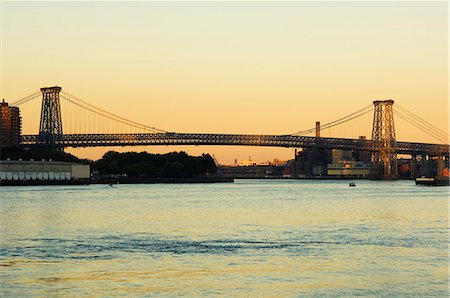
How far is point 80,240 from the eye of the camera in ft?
86.4

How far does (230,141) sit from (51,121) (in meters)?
21.1

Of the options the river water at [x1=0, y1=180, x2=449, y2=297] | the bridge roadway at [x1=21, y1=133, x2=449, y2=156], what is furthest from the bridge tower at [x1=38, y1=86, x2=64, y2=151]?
the river water at [x1=0, y1=180, x2=449, y2=297]

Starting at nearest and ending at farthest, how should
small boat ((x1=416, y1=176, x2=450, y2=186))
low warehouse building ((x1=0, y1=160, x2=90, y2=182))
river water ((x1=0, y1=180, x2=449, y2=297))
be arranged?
1. river water ((x1=0, y1=180, x2=449, y2=297))
2. low warehouse building ((x1=0, y1=160, x2=90, y2=182))
3. small boat ((x1=416, y1=176, x2=450, y2=186))

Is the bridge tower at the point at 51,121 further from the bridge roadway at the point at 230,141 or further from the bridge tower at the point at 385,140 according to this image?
the bridge tower at the point at 385,140

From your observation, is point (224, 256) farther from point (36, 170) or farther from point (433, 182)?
point (433, 182)

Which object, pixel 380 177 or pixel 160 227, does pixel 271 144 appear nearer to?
pixel 380 177

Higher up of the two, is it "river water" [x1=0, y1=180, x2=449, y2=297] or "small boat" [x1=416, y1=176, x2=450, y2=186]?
"small boat" [x1=416, y1=176, x2=450, y2=186]

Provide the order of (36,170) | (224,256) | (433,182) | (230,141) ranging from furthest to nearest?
(230,141), (433,182), (36,170), (224,256)

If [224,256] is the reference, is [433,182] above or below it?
above

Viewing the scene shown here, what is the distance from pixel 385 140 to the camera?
405 ft

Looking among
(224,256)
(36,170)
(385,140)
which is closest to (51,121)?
(36,170)

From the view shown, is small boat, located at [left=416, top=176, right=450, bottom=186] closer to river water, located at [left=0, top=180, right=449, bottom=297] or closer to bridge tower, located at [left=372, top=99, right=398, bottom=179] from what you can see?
bridge tower, located at [left=372, top=99, right=398, bottom=179]

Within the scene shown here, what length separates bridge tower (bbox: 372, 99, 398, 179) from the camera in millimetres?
121438

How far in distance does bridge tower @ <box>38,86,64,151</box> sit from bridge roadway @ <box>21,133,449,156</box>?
3.27ft
